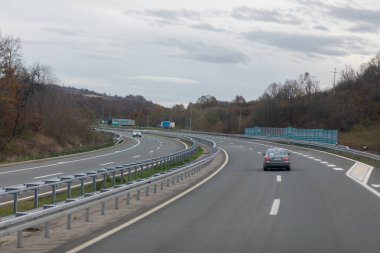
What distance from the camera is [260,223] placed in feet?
41.6

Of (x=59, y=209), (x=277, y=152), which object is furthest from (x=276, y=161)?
(x=59, y=209)

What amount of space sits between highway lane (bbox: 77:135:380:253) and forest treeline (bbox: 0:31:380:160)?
43.4 meters

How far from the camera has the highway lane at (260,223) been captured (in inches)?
388

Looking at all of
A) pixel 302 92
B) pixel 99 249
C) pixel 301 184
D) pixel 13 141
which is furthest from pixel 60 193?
pixel 302 92

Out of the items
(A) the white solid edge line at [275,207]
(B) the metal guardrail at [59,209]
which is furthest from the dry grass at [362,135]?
(B) the metal guardrail at [59,209]

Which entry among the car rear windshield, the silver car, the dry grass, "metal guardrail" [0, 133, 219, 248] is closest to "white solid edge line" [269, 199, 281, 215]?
"metal guardrail" [0, 133, 219, 248]

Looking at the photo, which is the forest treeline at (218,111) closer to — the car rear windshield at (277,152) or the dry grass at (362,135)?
the dry grass at (362,135)

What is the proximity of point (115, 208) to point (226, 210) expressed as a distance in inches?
117

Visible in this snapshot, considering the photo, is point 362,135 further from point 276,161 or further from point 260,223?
point 260,223

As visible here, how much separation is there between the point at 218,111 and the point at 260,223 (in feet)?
524

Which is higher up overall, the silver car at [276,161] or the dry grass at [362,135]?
the dry grass at [362,135]

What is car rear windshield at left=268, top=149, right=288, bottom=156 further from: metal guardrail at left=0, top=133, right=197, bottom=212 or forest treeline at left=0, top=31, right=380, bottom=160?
forest treeline at left=0, top=31, right=380, bottom=160

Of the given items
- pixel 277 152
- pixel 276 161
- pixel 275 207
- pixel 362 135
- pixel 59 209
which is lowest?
pixel 275 207

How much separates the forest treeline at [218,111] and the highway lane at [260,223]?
143 ft
